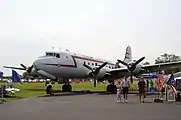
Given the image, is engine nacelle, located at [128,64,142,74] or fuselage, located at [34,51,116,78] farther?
engine nacelle, located at [128,64,142,74]

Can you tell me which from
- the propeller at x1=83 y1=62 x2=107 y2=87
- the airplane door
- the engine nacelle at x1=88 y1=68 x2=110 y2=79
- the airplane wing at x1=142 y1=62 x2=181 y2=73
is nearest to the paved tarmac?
the airplane door

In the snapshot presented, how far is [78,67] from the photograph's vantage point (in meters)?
32.1

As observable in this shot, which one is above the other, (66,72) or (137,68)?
(137,68)

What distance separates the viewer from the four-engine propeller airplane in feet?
96.2

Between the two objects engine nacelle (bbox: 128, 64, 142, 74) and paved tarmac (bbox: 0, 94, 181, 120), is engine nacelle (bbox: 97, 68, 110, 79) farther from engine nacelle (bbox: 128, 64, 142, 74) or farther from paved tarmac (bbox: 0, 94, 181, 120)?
paved tarmac (bbox: 0, 94, 181, 120)

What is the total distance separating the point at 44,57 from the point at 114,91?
8983mm

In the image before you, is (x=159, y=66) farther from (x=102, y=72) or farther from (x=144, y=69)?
(x=102, y=72)

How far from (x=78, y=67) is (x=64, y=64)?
1.99m

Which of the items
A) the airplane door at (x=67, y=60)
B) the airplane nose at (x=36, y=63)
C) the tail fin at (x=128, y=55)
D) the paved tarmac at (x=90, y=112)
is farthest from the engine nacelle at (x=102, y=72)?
the paved tarmac at (x=90, y=112)

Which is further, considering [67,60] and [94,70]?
[94,70]

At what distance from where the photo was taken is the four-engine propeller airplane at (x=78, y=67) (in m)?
29.3

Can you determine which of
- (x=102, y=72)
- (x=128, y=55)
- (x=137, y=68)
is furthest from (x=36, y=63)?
(x=128, y=55)

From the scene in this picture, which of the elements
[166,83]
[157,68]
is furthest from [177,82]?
[157,68]

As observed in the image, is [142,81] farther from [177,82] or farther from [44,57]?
[44,57]
